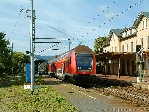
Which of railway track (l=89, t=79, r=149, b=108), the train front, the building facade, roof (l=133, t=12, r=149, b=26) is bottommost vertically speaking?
railway track (l=89, t=79, r=149, b=108)

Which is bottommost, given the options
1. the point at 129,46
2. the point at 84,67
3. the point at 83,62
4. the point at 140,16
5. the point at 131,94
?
the point at 131,94

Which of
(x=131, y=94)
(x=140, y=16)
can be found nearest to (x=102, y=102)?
(x=131, y=94)

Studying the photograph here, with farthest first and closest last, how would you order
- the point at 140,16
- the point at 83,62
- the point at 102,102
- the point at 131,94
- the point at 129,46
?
the point at 129,46 → the point at 140,16 → the point at 83,62 → the point at 131,94 → the point at 102,102

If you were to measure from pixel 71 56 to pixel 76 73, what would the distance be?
7.79ft

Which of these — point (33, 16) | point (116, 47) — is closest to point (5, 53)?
point (116, 47)

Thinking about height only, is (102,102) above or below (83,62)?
below

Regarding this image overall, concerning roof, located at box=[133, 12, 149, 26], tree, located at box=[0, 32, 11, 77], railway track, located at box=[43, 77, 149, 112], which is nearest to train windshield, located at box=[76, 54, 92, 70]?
railway track, located at box=[43, 77, 149, 112]

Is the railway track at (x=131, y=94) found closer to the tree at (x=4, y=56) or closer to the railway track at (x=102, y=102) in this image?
the railway track at (x=102, y=102)

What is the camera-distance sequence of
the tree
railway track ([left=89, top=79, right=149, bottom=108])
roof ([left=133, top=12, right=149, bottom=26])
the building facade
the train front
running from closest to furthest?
1. railway track ([left=89, top=79, right=149, bottom=108])
2. the train front
3. the building facade
4. roof ([left=133, top=12, right=149, bottom=26])
5. the tree

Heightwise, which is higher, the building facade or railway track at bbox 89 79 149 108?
the building facade

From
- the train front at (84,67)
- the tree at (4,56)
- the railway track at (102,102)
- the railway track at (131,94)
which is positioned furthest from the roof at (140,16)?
the railway track at (102,102)

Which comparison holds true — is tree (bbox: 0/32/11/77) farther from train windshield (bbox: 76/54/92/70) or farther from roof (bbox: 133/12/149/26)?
train windshield (bbox: 76/54/92/70)

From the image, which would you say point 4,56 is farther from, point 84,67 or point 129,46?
point 84,67

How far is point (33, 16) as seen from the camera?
825 inches
